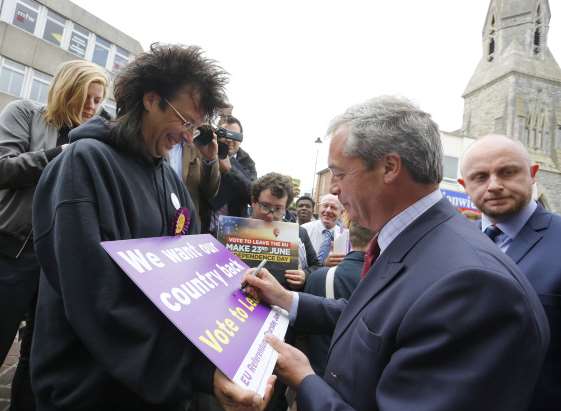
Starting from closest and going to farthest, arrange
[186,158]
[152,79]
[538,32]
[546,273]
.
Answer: [152,79], [546,273], [186,158], [538,32]

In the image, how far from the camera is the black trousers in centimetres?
206

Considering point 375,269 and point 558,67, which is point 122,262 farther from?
point 558,67

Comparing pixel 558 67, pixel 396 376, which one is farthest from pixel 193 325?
pixel 558 67

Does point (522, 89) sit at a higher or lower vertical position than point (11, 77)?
higher

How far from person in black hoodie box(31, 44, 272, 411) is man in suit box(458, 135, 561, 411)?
147 cm

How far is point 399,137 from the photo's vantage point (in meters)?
1.37

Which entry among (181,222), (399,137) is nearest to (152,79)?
(181,222)

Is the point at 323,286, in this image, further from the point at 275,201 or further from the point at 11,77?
the point at 11,77

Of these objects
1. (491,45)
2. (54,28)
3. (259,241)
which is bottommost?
(259,241)

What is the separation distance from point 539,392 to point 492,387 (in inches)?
40.5

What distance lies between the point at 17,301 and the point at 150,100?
1571 millimetres

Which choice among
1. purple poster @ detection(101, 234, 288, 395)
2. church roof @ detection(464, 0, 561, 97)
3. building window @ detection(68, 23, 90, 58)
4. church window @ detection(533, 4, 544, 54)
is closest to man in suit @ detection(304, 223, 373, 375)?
purple poster @ detection(101, 234, 288, 395)

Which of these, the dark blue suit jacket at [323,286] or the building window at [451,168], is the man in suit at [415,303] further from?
the building window at [451,168]

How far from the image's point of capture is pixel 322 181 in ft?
Result: 152
